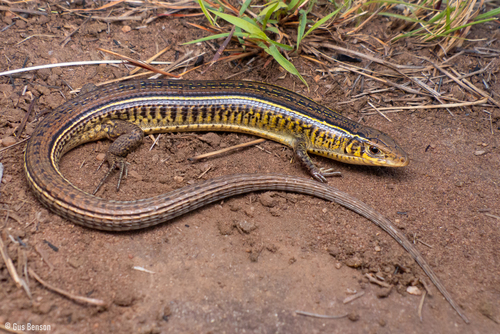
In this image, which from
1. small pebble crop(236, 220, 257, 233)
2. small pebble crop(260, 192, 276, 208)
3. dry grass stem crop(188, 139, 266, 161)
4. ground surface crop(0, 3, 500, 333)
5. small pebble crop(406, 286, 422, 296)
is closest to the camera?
ground surface crop(0, 3, 500, 333)

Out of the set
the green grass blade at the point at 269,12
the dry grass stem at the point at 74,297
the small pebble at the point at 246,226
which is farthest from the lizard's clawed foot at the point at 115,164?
the green grass blade at the point at 269,12

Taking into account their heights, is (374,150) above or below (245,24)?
below

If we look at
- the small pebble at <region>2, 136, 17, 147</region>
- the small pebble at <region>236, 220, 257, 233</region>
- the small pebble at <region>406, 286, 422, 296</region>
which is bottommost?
the small pebble at <region>2, 136, 17, 147</region>

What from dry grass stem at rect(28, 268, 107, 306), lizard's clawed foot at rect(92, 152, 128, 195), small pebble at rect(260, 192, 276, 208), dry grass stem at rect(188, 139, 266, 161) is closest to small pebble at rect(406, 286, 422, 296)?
small pebble at rect(260, 192, 276, 208)

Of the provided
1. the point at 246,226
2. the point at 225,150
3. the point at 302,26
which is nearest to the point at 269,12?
the point at 302,26

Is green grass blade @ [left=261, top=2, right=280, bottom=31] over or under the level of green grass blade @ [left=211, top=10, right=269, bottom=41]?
over

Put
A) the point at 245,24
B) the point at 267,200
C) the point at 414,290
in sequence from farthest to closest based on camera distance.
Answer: the point at 245,24 → the point at 267,200 → the point at 414,290

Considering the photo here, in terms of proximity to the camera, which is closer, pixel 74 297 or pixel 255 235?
pixel 74 297

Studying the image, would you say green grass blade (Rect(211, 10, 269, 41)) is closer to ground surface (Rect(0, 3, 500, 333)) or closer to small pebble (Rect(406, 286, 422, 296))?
ground surface (Rect(0, 3, 500, 333))

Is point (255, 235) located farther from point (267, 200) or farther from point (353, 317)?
point (353, 317)

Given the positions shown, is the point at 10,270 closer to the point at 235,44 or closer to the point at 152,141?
the point at 152,141

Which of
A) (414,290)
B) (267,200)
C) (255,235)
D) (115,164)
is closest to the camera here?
(414,290)
